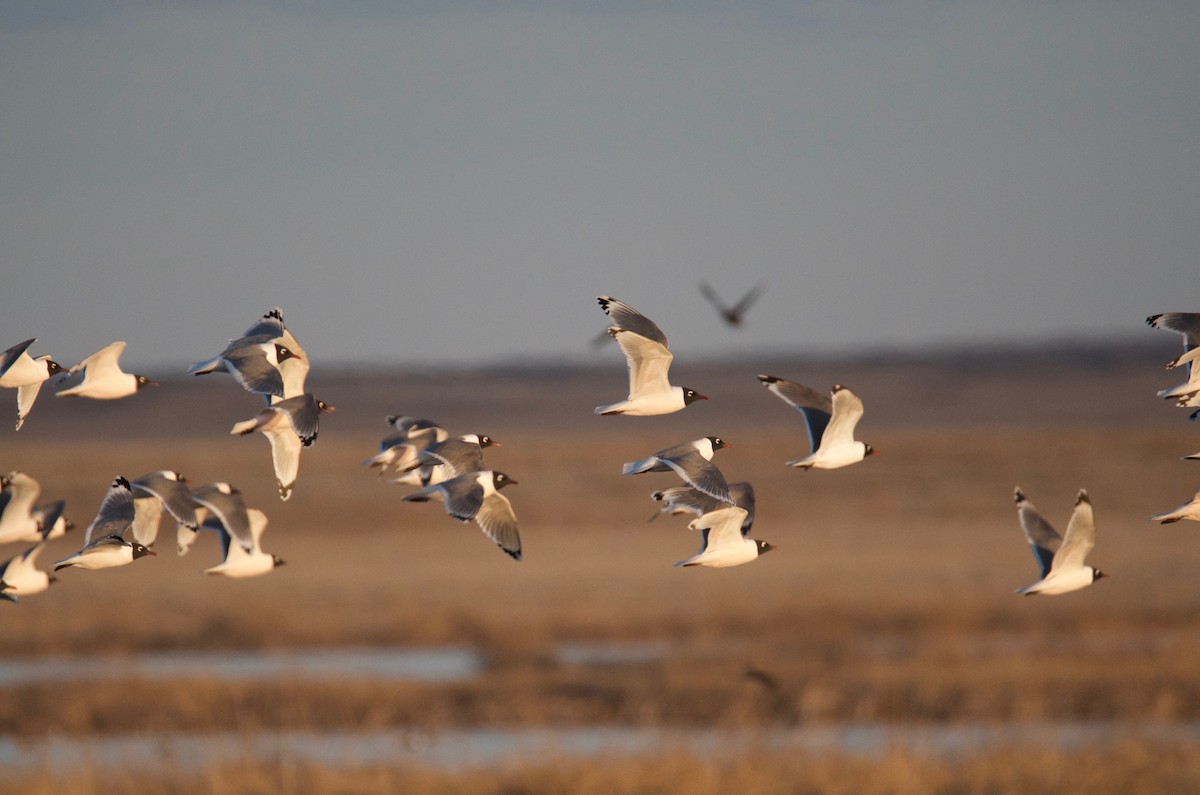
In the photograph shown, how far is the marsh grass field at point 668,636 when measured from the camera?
19.2 m

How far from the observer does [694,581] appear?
38.6m

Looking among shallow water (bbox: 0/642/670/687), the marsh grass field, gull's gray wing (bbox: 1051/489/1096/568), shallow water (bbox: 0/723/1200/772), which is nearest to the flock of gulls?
gull's gray wing (bbox: 1051/489/1096/568)

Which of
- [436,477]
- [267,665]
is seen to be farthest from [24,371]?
[267,665]

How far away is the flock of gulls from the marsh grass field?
385 inches

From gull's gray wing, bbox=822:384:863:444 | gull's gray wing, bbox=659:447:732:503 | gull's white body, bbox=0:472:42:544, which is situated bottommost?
gull's white body, bbox=0:472:42:544

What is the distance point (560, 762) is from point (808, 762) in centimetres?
331

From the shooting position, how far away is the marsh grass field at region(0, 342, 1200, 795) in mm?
19188

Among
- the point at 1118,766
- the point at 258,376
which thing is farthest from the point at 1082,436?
the point at 258,376

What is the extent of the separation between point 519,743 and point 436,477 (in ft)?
40.1

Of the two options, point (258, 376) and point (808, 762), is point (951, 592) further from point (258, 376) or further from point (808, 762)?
point (258, 376)

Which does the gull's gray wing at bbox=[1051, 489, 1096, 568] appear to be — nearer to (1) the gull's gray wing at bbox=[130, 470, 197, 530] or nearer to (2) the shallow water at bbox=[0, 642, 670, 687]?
(1) the gull's gray wing at bbox=[130, 470, 197, 530]

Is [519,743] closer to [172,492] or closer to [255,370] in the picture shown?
[255,370]

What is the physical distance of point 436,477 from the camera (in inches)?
380

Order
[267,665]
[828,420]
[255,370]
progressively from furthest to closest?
1. [267,665]
2. [828,420]
3. [255,370]
